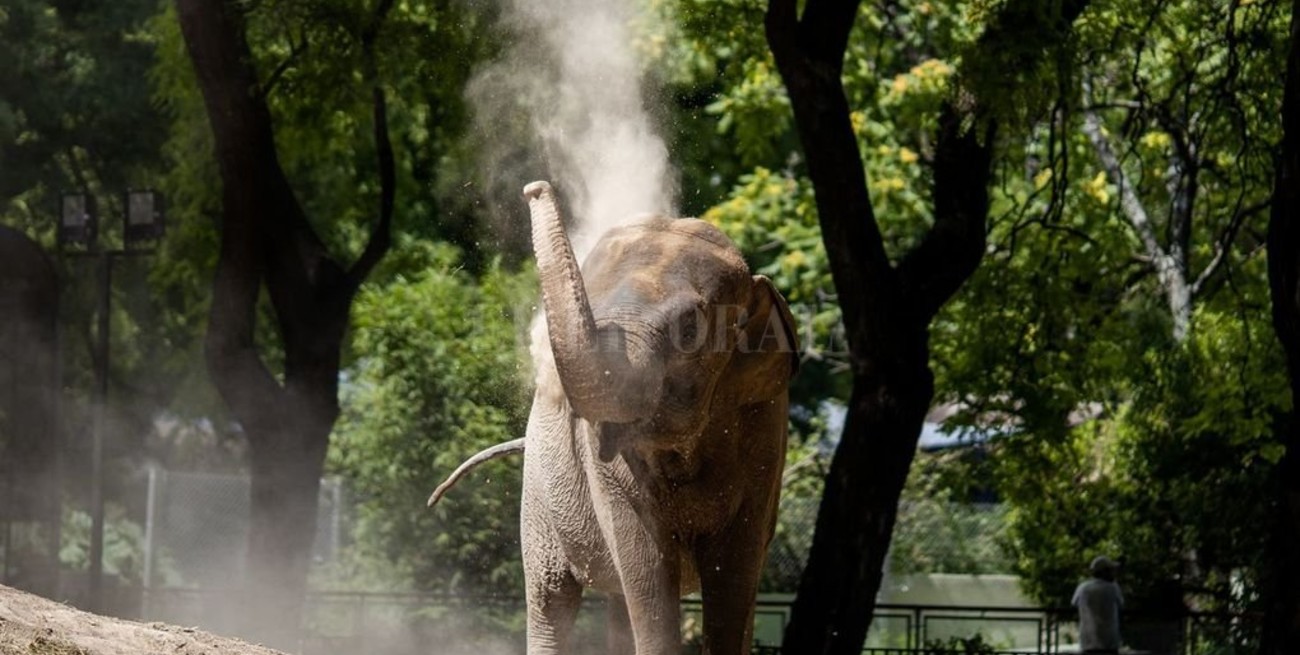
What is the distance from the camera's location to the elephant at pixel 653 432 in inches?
250

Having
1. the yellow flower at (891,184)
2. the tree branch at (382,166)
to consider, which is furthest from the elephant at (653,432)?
the yellow flower at (891,184)

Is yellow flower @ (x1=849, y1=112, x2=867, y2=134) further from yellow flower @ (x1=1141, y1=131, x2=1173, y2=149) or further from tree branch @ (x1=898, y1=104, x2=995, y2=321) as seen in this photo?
tree branch @ (x1=898, y1=104, x2=995, y2=321)

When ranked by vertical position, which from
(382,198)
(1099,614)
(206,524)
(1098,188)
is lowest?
(1099,614)

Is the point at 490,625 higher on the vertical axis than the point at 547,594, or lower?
higher

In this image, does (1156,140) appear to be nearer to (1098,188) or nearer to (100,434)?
(1098,188)

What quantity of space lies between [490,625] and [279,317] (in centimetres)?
421

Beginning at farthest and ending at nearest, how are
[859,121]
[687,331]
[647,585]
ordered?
[859,121], [647,585], [687,331]

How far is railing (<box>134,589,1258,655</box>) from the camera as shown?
1895 centimetres

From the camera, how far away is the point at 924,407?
14.3 m

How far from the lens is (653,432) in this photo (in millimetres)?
6664

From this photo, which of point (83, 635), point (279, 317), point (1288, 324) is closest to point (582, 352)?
point (83, 635)

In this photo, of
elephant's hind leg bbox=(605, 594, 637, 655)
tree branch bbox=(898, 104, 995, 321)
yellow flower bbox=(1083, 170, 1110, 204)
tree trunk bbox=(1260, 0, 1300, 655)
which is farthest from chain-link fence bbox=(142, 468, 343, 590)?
elephant's hind leg bbox=(605, 594, 637, 655)

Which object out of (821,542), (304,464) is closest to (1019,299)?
(821,542)

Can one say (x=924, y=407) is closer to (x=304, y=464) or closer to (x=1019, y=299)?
(x=1019, y=299)
